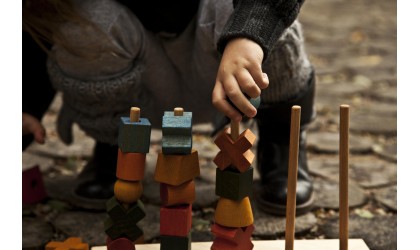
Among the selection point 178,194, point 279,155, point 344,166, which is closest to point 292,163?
point 344,166

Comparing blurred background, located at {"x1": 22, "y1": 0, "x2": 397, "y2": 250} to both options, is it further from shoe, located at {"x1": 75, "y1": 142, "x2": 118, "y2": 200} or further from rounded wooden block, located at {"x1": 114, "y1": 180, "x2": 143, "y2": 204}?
rounded wooden block, located at {"x1": 114, "y1": 180, "x2": 143, "y2": 204}

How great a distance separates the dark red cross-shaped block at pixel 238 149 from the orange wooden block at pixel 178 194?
81 millimetres

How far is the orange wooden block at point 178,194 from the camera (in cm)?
118

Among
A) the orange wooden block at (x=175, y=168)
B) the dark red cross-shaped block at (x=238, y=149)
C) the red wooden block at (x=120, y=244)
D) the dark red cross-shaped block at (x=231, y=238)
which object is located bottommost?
the red wooden block at (x=120, y=244)

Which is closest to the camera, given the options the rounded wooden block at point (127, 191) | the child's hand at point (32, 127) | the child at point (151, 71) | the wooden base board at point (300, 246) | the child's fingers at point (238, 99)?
the child's fingers at point (238, 99)

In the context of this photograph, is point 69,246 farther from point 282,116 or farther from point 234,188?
point 282,116

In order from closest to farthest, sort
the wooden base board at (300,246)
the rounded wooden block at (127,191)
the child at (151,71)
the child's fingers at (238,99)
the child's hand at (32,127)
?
the child's fingers at (238,99) < the rounded wooden block at (127,191) < the wooden base board at (300,246) < the child at (151,71) < the child's hand at (32,127)

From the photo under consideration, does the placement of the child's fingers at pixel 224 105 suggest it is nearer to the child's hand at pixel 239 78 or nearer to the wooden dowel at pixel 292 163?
→ the child's hand at pixel 239 78

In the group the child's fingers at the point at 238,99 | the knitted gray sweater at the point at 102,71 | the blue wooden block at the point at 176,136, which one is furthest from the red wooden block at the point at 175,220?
the knitted gray sweater at the point at 102,71

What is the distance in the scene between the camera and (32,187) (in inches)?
70.7

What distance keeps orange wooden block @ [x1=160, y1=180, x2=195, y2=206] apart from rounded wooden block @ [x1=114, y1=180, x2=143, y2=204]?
2.2 inches

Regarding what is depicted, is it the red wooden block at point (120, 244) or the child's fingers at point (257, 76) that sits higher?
the child's fingers at point (257, 76)

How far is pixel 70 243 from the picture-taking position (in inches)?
55.2

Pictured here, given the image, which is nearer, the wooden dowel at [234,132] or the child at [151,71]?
the wooden dowel at [234,132]
